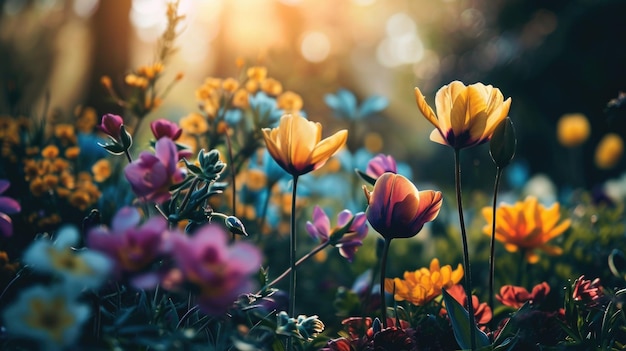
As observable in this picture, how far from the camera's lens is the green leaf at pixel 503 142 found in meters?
0.94

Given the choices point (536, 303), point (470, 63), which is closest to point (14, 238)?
point (536, 303)

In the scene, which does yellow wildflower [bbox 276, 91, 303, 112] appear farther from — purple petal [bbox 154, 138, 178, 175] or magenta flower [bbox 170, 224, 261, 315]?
magenta flower [bbox 170, 224, 261, 315]

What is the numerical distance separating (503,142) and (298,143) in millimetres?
332

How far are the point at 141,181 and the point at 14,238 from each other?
0.84 m

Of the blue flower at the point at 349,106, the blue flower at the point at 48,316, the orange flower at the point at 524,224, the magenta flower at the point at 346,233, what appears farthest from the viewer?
the blue flower at the point at 349,106

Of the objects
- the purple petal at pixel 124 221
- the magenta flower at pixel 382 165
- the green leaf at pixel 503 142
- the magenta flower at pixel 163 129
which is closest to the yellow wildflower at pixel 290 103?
the magenta flower at pixel 382 165

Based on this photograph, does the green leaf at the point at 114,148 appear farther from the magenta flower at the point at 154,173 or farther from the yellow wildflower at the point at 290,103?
the yellow wildflower at the point at 290,103

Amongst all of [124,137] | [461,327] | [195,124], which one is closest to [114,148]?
[124,137]

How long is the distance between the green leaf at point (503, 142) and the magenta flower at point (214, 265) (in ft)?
1.62

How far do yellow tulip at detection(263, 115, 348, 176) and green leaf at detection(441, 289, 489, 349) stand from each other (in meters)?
0.31

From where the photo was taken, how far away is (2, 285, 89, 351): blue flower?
58 centimetres

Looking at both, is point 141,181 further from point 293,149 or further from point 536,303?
point 536,303

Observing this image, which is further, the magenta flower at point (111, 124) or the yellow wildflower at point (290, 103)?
the yellow wildflower at point (290, 103)

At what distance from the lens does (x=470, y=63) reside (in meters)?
9.13
